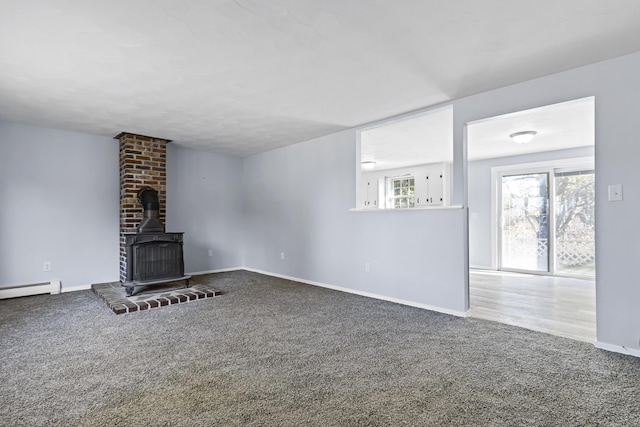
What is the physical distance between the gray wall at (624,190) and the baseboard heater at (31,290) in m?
5.93

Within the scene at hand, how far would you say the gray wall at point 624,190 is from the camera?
243 cm

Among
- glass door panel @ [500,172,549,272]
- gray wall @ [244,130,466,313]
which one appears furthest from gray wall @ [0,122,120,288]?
glass door panel @ [500,172,549,272]

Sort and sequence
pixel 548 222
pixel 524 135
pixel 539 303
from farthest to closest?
pixel 548 222 < pixel 524 135 < pixel 539 303

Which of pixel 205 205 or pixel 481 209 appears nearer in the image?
pixel 205 205

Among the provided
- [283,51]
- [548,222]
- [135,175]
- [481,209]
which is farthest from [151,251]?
[548,222]

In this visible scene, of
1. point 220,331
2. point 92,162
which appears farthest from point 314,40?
point 92,162

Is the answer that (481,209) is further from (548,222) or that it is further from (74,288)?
(74,288)

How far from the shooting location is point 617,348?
97.9 inches

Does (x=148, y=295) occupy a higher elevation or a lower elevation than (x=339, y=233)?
lower

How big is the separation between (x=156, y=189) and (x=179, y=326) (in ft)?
8.12

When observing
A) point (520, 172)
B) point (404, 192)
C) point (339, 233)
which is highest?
point (520, 172)

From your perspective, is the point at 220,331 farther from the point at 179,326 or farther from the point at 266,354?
the point at 266,354

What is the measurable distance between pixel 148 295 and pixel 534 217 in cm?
634

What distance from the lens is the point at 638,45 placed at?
7.62 ft
